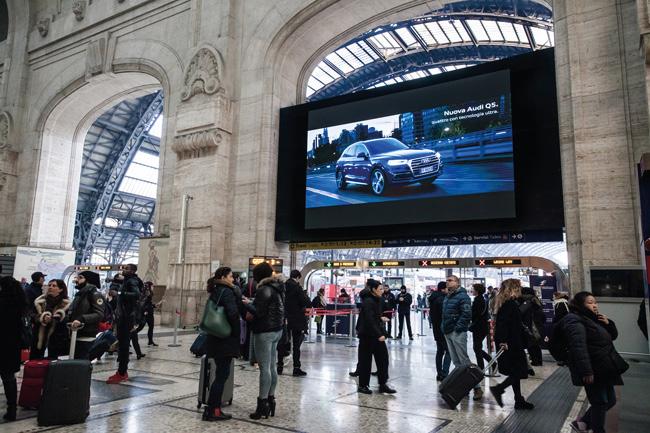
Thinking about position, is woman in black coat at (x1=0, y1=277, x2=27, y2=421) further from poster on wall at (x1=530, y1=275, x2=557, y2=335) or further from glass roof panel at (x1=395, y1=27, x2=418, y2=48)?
glass roof panel at (x1=395, y1=27, x2=418, y2=48)

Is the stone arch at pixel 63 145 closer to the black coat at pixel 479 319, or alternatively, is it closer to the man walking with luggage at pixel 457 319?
the black coat at pixel 479 319

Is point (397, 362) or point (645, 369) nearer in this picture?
point (645, 369)

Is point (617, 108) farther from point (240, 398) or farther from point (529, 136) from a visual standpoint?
point (240, 398)

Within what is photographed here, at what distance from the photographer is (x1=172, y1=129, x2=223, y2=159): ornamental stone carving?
15617 mm

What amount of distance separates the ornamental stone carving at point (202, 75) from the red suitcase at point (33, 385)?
12.2 m

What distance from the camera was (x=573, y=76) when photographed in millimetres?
10789

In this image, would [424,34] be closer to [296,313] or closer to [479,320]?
[479,320]

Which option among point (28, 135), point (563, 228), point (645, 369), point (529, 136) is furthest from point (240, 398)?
point (28, 135)

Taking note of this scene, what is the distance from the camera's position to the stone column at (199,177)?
15180mm

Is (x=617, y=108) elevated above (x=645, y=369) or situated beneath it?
elevated above

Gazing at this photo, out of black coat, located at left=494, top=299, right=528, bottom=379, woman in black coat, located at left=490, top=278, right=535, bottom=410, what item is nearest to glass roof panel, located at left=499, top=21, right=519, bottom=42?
woman in black coat, located at left=490, top=278, right=535, bottom=410

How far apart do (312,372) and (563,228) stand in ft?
24.0

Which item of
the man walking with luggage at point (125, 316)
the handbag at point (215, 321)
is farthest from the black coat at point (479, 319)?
the man walking with luggage at point (125, 316)

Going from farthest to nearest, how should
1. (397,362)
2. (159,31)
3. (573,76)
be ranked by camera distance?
(159,31) < (573,76) < (397,362)
